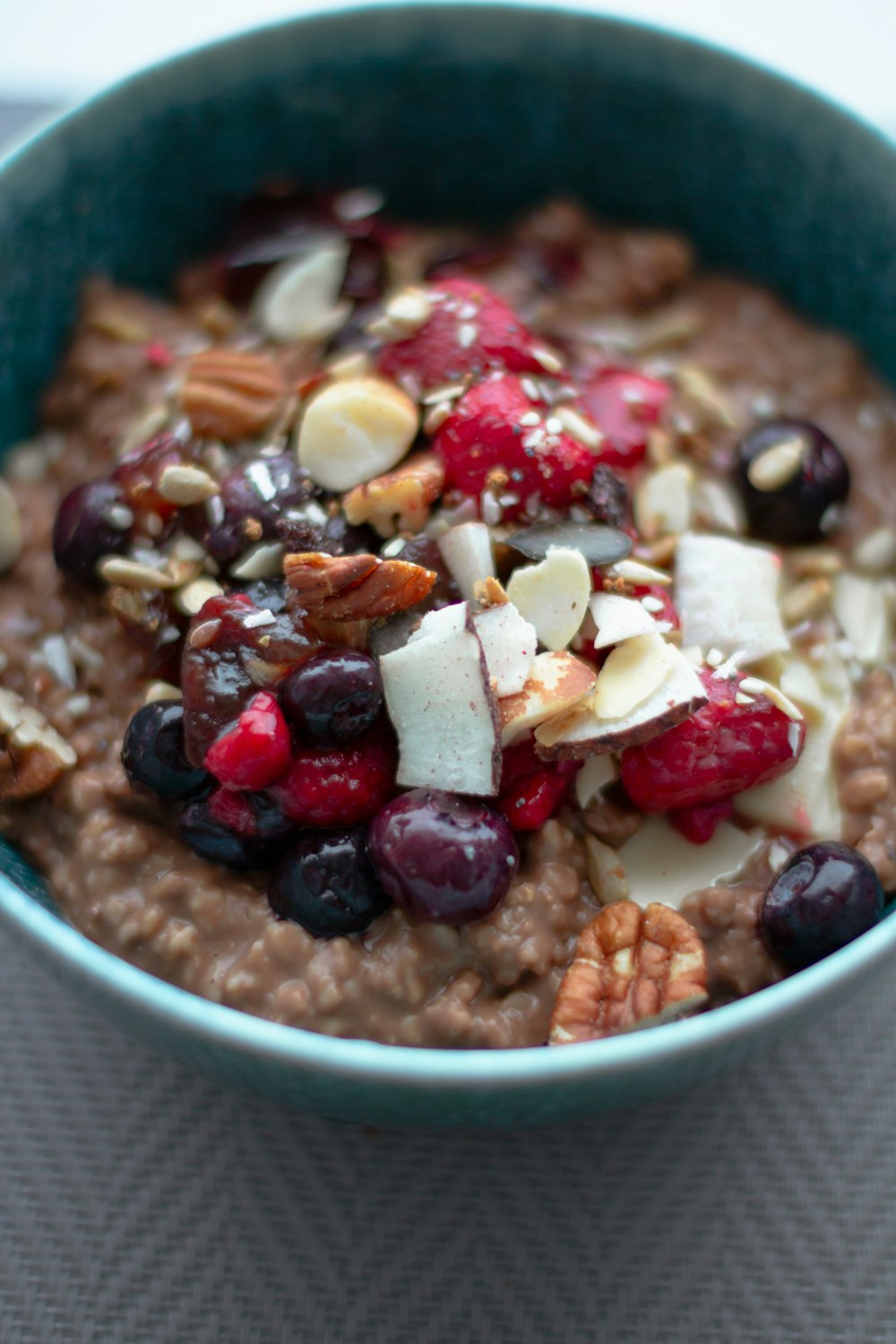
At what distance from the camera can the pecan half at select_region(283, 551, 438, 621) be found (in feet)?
4.70

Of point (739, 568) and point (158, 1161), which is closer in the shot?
point (158, 1161)

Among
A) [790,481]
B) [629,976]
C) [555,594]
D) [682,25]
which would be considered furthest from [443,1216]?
[682,25]

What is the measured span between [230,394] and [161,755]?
1.81 feet

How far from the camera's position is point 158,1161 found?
4.91 feet

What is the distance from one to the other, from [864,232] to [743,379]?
0.28 meters

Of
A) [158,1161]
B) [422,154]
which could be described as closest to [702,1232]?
[158,1161]

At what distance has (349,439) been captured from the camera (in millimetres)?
1598

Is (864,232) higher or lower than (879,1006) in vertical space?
higher

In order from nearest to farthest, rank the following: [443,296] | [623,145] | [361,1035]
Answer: [361,1035]
[443,296]
[623,145]

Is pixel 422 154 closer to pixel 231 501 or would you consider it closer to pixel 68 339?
pixel 68 339

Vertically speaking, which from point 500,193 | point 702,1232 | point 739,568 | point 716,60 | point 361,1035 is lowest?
point 702,1232

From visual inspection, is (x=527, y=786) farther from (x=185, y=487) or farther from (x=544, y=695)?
(x=185, y=487)

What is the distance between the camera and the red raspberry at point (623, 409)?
5.61ft

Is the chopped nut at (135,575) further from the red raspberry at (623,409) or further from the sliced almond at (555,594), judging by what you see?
the red raspberry at (623,409)
